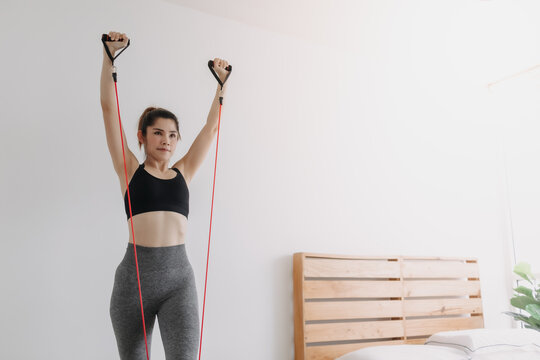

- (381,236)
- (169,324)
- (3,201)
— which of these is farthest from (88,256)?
(381,236)

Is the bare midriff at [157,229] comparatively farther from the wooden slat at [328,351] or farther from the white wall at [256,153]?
the wooden slat at [328,351]

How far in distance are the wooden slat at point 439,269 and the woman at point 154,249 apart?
1.62 metres

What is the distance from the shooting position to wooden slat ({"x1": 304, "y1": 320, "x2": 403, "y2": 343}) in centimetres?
231

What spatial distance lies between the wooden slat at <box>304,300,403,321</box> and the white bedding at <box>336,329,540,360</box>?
26 cm

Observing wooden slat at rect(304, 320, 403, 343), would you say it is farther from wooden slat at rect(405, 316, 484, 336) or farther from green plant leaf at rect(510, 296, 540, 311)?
green plant leaf at rect(510, 296, 540, 311)

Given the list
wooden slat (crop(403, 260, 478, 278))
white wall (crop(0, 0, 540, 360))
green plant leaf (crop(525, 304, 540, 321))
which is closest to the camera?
white wall (crop(0, 0, 540, 360))

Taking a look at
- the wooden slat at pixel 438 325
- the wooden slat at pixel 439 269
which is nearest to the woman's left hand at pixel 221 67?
the wooden slat at pixel 439 269

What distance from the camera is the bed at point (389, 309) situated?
221 centimetres

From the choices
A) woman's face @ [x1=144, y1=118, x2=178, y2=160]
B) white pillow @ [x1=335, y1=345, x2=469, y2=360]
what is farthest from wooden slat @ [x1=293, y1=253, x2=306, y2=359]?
woman's face @ [x1=144, y1=118, x2=178, y2=160]

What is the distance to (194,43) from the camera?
2.42 m

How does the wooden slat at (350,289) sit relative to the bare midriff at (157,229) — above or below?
below

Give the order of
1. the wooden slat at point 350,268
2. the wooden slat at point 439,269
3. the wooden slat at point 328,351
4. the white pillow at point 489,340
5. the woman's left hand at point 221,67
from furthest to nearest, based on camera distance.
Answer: the wooden slat at point 439,269, the wooden slat at point 350,268, the wooden slat at point 328,351, the white pillow at point 489,340, the woman's left hand at point 221,67

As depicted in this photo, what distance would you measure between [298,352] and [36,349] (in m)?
1.24

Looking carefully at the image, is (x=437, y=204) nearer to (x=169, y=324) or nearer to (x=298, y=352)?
(x=298, y=352)
